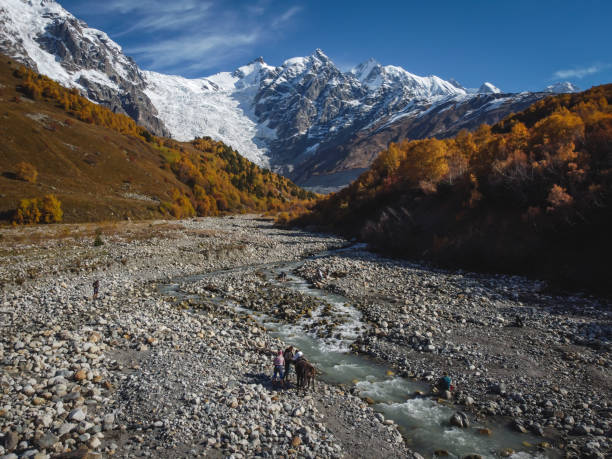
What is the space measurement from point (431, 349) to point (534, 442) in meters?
6.18

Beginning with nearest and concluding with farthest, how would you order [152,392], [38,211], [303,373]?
[152,392]
[303,373]
[38,211]

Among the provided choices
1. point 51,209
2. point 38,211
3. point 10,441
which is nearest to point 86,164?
point 51,209

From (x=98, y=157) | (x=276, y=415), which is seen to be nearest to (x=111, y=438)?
(x=276, y=415)

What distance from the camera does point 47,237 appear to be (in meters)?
46.6

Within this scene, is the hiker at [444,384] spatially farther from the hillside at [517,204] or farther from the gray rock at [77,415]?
the hillside at [517,204]

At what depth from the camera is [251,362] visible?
49.6 ft

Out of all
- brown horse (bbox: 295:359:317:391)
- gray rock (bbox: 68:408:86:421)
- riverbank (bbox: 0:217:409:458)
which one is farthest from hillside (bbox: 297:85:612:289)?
gray rock (bbox: 68:408:86:421)

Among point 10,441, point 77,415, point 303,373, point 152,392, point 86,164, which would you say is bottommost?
point 303,373

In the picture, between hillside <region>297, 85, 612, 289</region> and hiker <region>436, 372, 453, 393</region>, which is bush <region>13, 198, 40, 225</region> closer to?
hillside <region>297, 85, 612, 289</region>

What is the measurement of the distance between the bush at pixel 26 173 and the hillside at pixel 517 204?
3034 inches

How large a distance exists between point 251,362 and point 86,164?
10164 centimetres

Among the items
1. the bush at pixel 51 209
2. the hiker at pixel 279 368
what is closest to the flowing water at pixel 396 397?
the hiker at pixel 279 368

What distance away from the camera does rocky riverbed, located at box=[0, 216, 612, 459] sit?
384 inches

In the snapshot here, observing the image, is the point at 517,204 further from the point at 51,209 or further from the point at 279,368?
the point at 51,209
